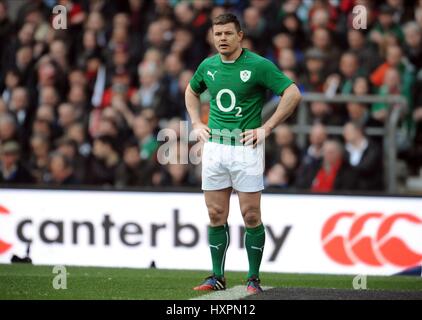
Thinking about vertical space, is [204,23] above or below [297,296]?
above

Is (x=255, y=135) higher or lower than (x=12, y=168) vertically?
higher

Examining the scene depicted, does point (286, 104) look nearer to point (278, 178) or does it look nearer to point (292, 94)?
point (292, 94)

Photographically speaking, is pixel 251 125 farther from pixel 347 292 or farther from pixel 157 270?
pixel 157 270

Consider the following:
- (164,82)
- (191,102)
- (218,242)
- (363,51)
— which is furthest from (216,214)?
(164,82)

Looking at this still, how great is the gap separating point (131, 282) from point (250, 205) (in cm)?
168

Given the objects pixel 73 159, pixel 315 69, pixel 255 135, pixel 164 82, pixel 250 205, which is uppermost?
pixel 315 69

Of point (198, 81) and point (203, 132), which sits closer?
point (203, 132)

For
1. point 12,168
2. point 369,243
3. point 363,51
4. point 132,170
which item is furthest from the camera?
point 363,51

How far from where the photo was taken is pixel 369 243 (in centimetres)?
1212

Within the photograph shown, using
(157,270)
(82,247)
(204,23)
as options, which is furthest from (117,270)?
(204,23)

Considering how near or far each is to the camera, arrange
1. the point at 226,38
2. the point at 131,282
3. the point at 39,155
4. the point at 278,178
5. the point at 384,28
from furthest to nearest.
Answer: the point at 39,155 < the point at 384,28 < the point at 278,178 < the point at 131,282 < the point at 226,38

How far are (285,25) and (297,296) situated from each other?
23.6 ft
